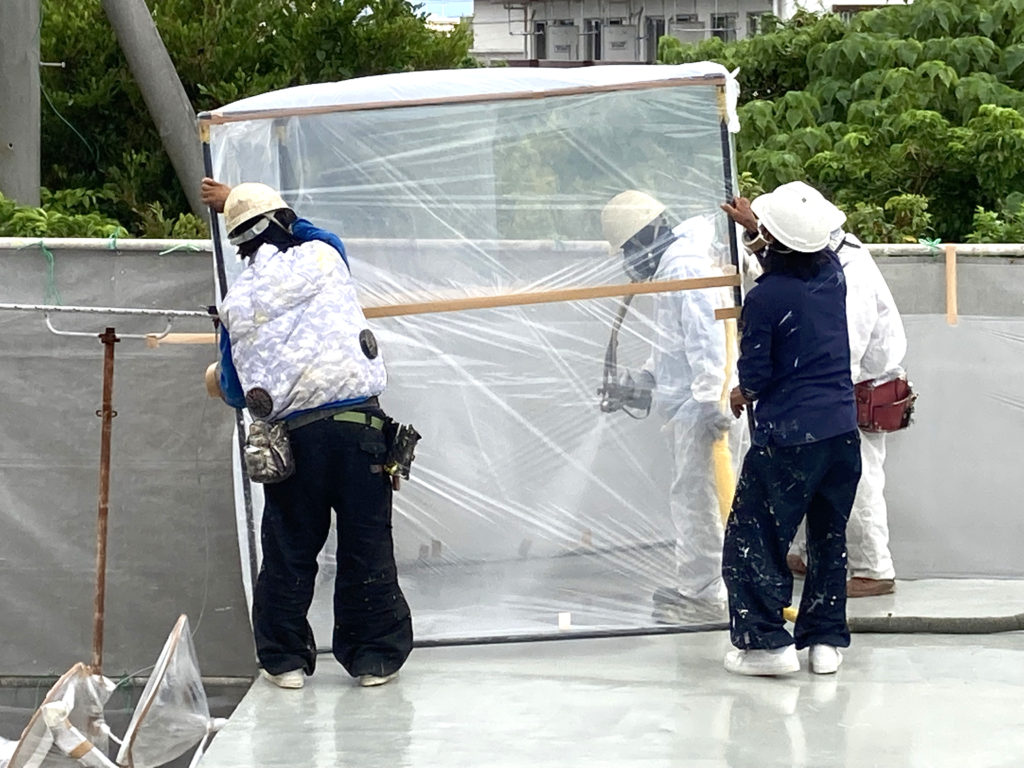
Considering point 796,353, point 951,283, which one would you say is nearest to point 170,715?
point 796,353

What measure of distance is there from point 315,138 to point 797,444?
1955 mm

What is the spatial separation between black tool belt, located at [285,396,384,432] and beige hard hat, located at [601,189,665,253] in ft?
3.74

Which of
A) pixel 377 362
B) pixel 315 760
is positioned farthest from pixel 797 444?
A: pixel 315 760

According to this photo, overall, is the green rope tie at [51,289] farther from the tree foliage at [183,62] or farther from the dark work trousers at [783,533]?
the tree foliage at [183,62]

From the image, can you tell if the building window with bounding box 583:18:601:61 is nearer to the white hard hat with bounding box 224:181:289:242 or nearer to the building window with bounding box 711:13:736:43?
the building window with bounding box 711:13:736:43

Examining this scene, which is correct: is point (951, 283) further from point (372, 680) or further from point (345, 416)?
point (372, 680)

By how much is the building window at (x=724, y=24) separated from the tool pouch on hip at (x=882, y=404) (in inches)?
779

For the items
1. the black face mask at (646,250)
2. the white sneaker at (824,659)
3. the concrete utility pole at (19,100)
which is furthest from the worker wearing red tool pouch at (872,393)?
the concrete utility pole at (19,100)

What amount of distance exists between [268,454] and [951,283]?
308 centimetres

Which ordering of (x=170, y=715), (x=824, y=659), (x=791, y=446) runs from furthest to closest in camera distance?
(x=824, y=659), (x=170, y=715), (x=791, y=446)

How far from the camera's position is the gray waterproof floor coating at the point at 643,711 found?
4504 millimetres

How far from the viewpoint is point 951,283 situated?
6328 millimetres

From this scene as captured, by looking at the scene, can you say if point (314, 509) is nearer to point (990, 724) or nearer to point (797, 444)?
point (797, 444)

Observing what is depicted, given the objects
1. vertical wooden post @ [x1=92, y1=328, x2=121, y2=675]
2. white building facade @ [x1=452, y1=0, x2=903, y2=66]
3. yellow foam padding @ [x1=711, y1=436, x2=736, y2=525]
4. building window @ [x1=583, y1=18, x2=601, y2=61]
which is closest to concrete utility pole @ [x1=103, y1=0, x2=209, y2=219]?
vertical wooden post @ [x1=92, y1=328, x2=121, y2=675]
